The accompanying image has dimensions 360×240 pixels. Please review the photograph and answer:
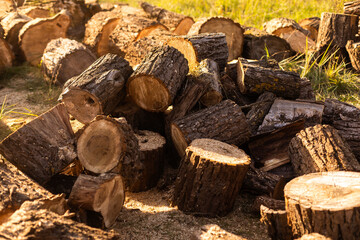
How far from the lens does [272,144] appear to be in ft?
12.6

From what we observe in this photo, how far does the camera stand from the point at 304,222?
2576 mm

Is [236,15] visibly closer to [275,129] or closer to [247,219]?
[275,129]

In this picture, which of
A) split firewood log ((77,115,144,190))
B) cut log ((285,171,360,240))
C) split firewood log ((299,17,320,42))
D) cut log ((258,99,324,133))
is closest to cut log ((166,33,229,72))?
cut log ((258,99,324,133))

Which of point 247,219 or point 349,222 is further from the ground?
point 349,222

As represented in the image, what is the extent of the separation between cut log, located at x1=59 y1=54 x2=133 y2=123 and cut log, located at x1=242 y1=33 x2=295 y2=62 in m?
2.74

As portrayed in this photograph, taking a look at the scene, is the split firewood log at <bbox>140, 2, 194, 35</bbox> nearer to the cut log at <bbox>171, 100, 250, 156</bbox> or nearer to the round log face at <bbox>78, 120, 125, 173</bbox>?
the cut log at <bbox>171, 100, 250, 156</bbox>

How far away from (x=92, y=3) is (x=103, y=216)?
6.69 m

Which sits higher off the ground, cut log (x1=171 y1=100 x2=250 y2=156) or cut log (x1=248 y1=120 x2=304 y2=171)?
cut log (x1=171 y1=100 x2=250 y2=156)

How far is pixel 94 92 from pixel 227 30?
9.71 ft

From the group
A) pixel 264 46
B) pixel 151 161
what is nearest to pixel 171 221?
pixel 151 161

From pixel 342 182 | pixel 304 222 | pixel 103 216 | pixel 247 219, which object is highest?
pixel 342 182

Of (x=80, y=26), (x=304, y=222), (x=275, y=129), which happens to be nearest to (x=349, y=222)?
(x=304, y=222)

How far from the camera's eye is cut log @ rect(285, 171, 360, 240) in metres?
2.44

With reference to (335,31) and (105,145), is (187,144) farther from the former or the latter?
(335,31)
